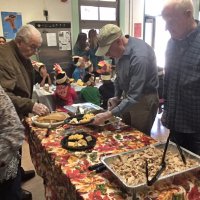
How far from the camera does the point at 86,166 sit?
121 cm

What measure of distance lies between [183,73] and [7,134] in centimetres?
99

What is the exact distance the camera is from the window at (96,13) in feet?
16.6

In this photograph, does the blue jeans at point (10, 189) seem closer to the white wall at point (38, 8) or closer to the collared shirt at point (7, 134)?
the collared shirt at point (7, 134)

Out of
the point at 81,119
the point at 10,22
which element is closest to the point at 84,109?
the point at 81,119

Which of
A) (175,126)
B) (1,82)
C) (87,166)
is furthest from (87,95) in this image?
(87,166)

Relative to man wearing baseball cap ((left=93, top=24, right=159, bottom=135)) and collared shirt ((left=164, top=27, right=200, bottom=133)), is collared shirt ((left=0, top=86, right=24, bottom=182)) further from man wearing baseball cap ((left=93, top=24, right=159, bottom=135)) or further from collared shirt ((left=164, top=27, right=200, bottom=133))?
collared shirt ((left=164, top=27, right=200, bottom=133))

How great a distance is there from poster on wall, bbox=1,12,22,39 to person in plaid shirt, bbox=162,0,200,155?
3619 mm

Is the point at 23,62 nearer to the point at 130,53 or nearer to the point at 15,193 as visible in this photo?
the point at 130,53

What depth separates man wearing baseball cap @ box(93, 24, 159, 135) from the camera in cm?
162

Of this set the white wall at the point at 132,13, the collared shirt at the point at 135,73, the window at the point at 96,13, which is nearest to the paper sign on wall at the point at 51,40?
the window at the point at 96,13

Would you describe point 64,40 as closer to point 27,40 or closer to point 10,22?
point 10,22

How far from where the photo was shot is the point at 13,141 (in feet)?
3.92

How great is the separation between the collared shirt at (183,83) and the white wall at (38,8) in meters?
3.66

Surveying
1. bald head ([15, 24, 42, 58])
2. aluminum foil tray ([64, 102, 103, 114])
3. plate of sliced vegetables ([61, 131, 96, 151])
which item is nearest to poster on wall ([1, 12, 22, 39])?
bald head ([15, 24, 42, 58])
